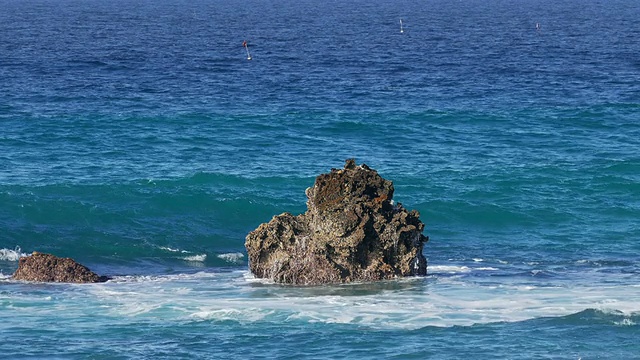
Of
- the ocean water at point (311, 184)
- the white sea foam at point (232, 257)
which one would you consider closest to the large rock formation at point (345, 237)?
the ocean water at point (311, 184)

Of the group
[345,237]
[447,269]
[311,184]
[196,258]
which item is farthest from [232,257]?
[311,184]

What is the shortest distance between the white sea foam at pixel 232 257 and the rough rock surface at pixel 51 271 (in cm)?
611

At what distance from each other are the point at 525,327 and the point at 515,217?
18786 mm

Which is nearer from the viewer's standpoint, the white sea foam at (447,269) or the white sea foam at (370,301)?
the white sea foam at (370,301)

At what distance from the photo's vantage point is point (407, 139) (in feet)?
207

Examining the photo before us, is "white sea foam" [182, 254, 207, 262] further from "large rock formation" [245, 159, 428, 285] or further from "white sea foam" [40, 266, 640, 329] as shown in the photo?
"large rock formation" [245, 159, 428, 285]

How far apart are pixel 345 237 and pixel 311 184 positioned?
1839 centimetres

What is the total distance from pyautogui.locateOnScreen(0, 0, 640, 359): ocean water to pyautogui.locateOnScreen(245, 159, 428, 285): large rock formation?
94 cm

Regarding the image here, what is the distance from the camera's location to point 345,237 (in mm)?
34781

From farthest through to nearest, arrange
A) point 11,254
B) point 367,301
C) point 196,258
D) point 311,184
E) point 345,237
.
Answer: point 311,184, point 196,258, point 11,254, point 345,237, point 367,301

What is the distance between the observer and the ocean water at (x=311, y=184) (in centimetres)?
3014

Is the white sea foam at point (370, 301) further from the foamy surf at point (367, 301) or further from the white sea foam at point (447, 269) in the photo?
the white sea foam at point (447, 269)

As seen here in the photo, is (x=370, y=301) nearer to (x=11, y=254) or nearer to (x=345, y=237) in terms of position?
(x=345, y=237)

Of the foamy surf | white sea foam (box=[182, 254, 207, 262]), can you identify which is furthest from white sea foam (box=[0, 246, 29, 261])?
the foamy surf
